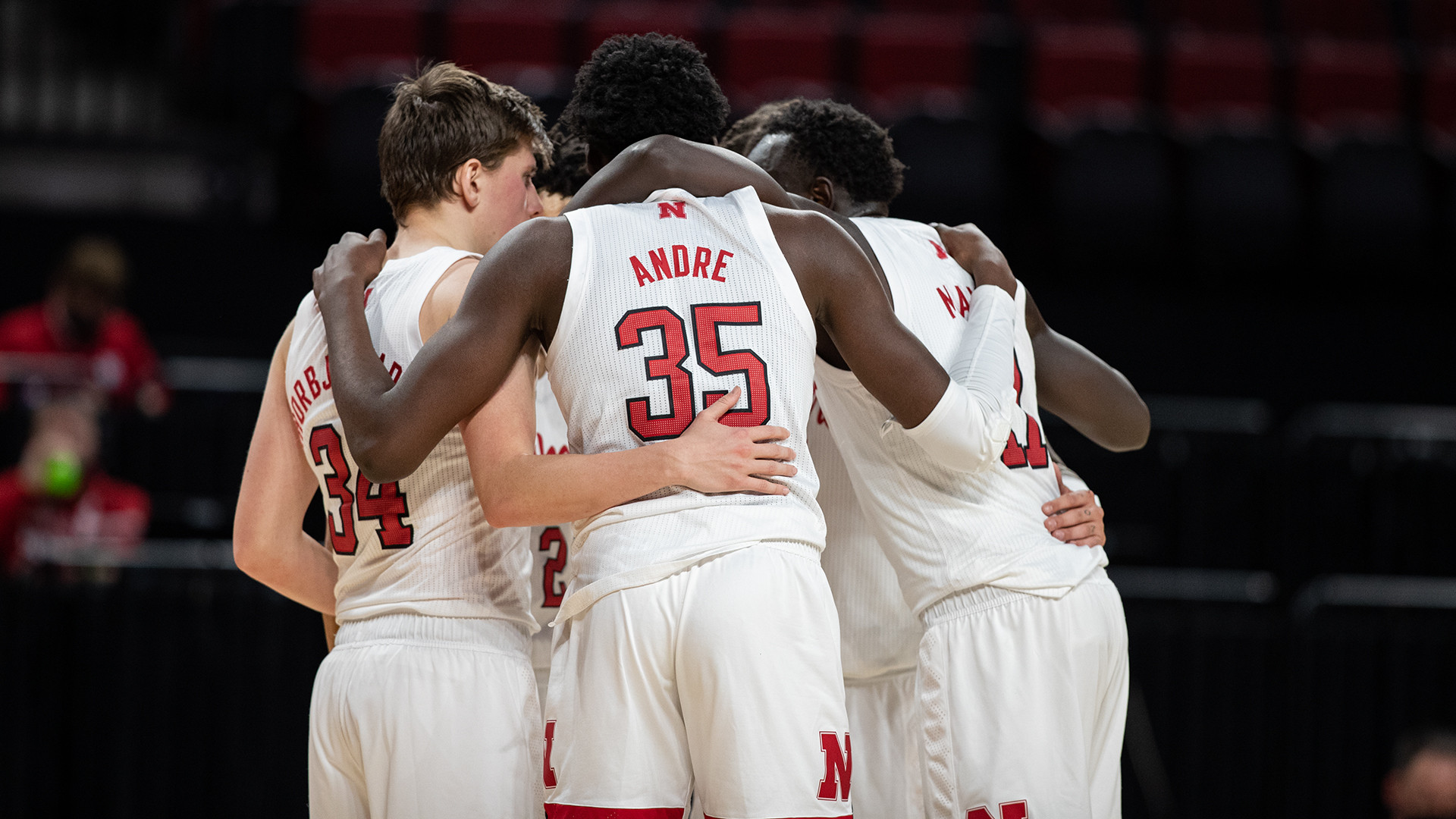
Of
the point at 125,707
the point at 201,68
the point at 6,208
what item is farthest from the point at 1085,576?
the point at 201,68

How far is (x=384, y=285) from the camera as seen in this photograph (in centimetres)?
281

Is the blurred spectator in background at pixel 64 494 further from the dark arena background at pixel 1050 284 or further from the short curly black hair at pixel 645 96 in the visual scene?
the short curly black hair at pixel 645 96

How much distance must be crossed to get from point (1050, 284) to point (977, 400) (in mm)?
5335

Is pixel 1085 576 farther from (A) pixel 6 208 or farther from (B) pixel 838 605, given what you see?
(A) pixel 6 208

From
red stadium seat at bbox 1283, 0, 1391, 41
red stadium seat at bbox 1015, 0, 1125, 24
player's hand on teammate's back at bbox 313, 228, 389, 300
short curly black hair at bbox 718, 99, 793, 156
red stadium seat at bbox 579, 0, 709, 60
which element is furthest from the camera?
red stadium seat at bbox 1283, 0, 1391, 41

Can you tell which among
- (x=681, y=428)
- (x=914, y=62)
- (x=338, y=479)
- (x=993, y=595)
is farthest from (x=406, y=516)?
(x=914, y=62)

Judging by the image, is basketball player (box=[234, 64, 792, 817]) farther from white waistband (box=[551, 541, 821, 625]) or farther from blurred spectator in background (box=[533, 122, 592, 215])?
blurred spectator in background (box=[533, 122, 592, 215])

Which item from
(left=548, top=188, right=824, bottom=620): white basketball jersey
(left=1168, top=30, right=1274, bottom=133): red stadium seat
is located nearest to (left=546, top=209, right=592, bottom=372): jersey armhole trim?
(left=548, top=188, right=824, bottom=620): white basketball jersey

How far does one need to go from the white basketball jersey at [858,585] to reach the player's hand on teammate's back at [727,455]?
715 mm

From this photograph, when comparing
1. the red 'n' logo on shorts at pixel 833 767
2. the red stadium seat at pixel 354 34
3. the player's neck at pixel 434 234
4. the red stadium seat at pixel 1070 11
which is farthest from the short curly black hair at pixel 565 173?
the red stadium seat at pixel 1070 11

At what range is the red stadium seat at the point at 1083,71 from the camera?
A: 8859 mm

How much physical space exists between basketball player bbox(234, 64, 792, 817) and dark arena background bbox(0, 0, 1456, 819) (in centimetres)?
278

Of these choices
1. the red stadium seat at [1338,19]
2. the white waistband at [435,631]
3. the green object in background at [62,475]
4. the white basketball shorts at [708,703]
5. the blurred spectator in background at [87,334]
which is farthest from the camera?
the red stadium seat at [1338,19]

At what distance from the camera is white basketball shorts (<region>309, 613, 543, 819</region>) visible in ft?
8.49
